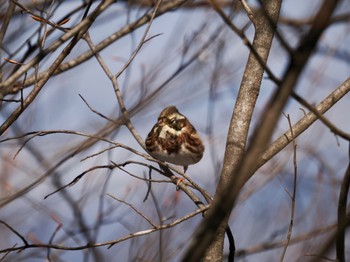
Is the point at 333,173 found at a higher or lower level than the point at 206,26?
lower

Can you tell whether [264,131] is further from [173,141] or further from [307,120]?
[173,141]

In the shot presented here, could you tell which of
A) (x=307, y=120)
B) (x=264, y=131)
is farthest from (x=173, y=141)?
(x=264, y=131)

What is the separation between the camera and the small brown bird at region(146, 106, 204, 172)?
5.57 meters

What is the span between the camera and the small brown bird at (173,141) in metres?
5.57

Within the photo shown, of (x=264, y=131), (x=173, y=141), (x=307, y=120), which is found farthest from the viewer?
(x=173, y=141)

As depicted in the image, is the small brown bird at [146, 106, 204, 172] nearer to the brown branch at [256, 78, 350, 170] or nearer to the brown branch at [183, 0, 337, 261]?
the brown branch at [256, 78, 350, 170]

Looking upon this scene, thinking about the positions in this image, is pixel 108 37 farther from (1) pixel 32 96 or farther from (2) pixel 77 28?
(2) pixel 77 28

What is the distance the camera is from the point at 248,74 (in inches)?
147

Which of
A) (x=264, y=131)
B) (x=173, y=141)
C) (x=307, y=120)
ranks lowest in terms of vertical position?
(x=264, y=131)

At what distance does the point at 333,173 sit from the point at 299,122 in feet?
5.93

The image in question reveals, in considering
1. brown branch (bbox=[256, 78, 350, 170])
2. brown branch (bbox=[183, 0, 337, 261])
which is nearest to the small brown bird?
brown branch (bbox=[256, 78, 350, 170])

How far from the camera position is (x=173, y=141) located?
564cm

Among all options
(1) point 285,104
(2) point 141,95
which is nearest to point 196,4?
(2) point 141,95

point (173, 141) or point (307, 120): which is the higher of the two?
point (173, 141)
